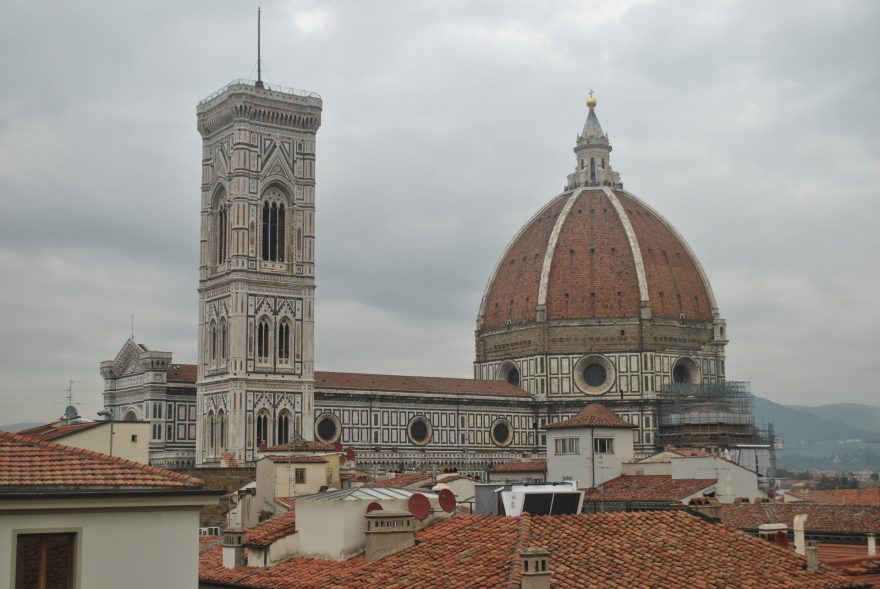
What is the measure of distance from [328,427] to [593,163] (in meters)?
40.2

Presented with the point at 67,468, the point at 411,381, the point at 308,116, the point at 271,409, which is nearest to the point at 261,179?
the point at 308,116

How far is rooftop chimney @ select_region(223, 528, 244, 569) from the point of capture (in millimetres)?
21969

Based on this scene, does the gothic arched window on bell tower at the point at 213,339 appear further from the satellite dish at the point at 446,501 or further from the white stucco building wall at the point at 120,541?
the white stucco building wall at the point at 120,541

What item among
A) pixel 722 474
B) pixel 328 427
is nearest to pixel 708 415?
pixel 328 427

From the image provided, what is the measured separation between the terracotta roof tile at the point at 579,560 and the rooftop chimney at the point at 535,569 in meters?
0.22

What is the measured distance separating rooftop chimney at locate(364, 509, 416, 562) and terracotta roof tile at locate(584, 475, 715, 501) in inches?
1107

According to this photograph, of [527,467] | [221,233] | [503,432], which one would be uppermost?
[221,233]

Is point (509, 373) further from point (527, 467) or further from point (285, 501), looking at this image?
point (285, 501)

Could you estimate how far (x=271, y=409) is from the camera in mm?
76375

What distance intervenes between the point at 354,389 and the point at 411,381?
663cm

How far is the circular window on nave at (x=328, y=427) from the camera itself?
81.9 metres

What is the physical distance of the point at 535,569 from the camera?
15.9 metres

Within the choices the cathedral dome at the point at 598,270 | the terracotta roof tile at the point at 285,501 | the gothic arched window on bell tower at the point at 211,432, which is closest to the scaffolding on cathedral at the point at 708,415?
the cathedral dome at the point at 598,270

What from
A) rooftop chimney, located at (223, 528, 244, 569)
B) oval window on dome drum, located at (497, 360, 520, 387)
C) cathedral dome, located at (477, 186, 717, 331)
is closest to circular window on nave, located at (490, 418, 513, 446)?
oval window on dome drum, located at (497, 360, 520, 387)
